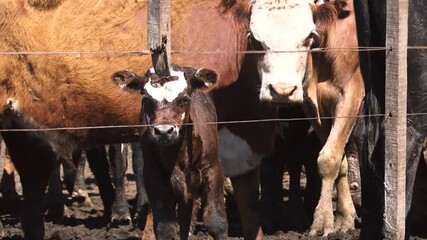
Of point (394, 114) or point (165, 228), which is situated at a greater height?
point (394, 114)

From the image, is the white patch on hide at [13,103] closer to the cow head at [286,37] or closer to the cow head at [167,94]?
the cow head at [286,37]

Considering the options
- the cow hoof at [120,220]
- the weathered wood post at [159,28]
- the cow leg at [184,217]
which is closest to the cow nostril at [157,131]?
the weathered wood post at [159,28]

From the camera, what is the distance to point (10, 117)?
37.2 ft

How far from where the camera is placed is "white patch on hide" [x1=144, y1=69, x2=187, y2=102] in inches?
354

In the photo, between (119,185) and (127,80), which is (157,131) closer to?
(127,80)

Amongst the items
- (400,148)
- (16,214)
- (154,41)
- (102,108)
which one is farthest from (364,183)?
(16,214)

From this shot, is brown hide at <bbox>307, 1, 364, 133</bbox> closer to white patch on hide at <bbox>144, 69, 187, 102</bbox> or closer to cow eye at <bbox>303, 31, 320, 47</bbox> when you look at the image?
cow eye at <bbox>303, 31, 320, 47</bbox>

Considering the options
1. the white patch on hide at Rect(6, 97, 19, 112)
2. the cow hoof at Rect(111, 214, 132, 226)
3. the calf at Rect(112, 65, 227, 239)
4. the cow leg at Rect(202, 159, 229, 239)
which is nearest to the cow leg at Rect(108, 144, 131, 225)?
the cow hoof at Rect(111, 214, 132, 226)

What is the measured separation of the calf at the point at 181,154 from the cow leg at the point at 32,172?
7.49 feet

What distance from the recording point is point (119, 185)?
1413 cm

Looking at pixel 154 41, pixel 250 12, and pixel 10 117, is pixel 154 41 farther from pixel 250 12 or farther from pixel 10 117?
pixel 10 117

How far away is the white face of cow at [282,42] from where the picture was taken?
10.0 meters

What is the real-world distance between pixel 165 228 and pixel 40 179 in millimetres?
2884

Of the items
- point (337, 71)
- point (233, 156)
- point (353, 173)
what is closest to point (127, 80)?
point (233, 156)
